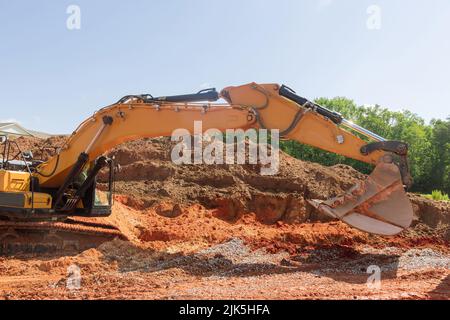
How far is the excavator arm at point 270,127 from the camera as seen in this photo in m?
7.83

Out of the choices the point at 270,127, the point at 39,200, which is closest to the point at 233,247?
the point at 270,127

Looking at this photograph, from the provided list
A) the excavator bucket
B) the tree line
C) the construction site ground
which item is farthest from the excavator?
the tree line

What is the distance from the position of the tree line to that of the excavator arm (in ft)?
92.7

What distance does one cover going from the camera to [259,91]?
840 centimetres

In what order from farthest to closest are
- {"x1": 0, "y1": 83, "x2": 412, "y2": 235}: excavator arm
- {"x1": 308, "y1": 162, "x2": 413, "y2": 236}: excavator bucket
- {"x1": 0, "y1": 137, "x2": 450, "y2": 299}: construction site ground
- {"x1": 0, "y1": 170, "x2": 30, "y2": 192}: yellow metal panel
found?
{"x1": 0, "y1": 170, "x2": 30, "y2": 192}: yellow metal panel, {"x1": 0, "y1": 83, "x2": 412, "y2": 235}: excavator arm, {"x1": 308, "y1": 162, "x2": 413, "y2": 236}: excavator bucket, {"x1": 0, "y1": 137, "x2": 450, "y2": 299}: construction site ground

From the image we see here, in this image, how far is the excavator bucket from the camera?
7.73 metres

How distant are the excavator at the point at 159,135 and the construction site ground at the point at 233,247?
68cm

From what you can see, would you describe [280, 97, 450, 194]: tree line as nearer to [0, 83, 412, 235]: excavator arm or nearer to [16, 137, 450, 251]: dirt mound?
[16, 137, 450, 251]: dirt mound

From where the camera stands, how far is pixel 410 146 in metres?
40.4

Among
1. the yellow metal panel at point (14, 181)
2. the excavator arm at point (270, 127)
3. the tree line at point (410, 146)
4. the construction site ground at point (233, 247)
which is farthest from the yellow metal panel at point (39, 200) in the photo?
the tree line at point (410, 146)

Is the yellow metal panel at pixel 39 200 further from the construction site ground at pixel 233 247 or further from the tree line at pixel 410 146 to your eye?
the tree line at pixel 410 146

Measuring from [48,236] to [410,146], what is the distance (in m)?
36.9
